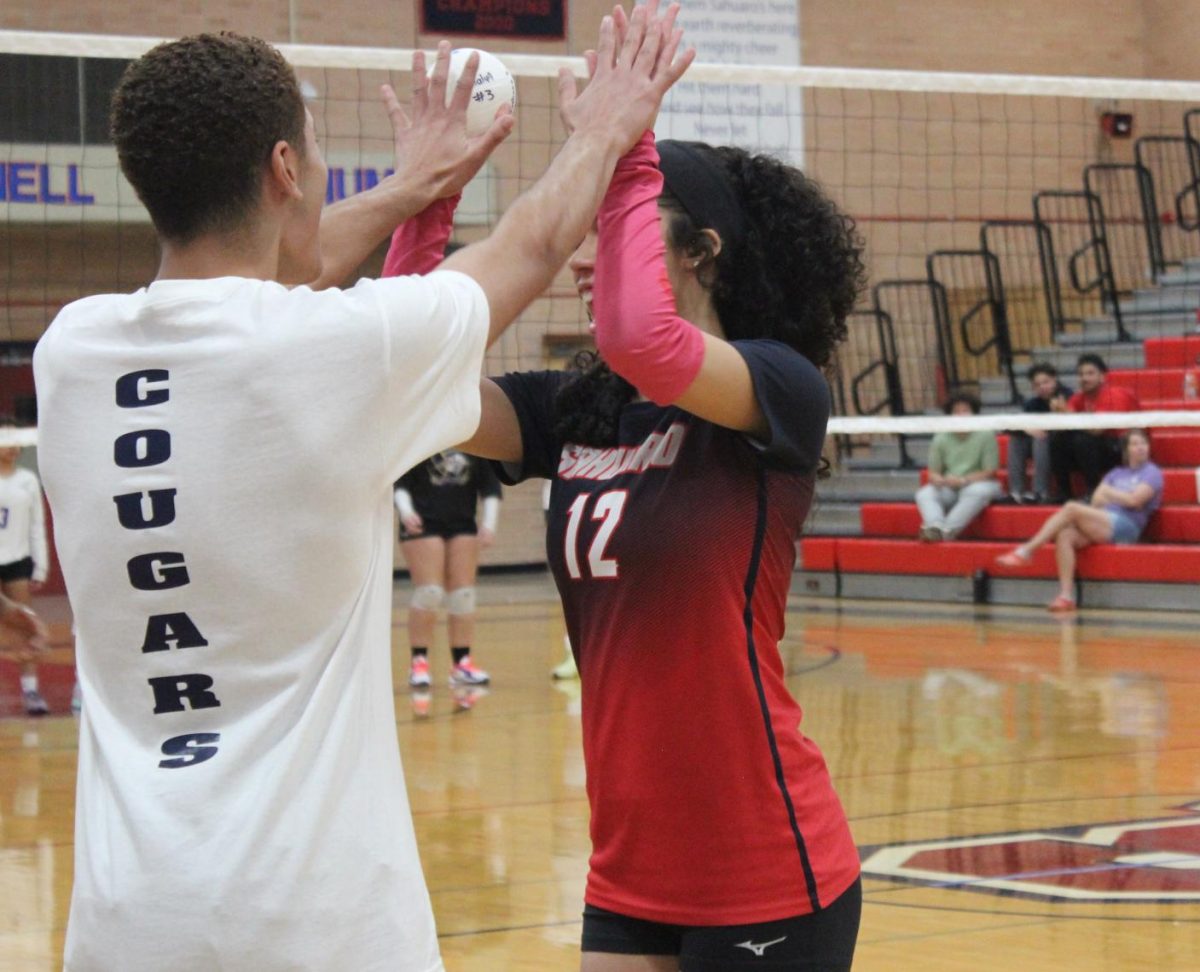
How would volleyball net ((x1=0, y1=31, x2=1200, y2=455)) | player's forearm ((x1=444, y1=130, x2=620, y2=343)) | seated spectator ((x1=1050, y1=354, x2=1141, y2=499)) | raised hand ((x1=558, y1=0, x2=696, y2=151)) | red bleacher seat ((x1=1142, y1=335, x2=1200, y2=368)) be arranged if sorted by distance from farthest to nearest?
red bleacher seat ((x1=1142, y1=335, x2=1200, y2=368)) < volleyball net ((x1=0, y1=31, x2=1200, y2=455)) < seated spectator ((x1=1050, y1=354, x2=1141, y2=499)) < raised hand ((x1=558, y1=0, x2=696, y2=151)) < player's forearm ((x1=444, y1=130, x2=620, y2=343))

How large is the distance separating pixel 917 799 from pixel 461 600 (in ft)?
10.9

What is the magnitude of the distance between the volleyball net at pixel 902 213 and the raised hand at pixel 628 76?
1127cm

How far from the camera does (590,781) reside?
7.96 feet

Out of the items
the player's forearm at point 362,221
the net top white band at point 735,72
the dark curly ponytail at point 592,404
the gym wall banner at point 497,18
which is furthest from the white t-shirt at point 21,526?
the gym wall banner at point 497,18

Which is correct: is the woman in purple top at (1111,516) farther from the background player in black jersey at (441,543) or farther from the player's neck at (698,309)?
→ the player's neck at (698,309)

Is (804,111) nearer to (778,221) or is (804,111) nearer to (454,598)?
(454,598)

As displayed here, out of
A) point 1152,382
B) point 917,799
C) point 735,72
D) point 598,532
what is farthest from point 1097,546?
point 598,532

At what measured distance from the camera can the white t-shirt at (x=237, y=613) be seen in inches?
68.9

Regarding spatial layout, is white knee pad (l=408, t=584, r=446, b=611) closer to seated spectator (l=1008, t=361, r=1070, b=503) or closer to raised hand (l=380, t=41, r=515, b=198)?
seated spectator (l=1008, t=361, r=1070, b=503)

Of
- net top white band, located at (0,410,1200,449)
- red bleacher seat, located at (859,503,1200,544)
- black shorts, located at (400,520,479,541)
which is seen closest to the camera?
net top white band, located at (0,410,1200,449)

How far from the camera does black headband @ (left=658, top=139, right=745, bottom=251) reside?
2441 millimetres

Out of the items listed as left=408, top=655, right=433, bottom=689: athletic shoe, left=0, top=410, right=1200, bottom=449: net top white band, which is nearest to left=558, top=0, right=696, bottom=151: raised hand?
left=0, top=410, right=1200, bottom=449: net top white band

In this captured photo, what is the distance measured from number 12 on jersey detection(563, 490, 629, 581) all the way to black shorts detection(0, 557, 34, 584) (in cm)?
761

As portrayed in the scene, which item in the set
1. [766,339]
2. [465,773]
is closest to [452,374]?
[766,339]
